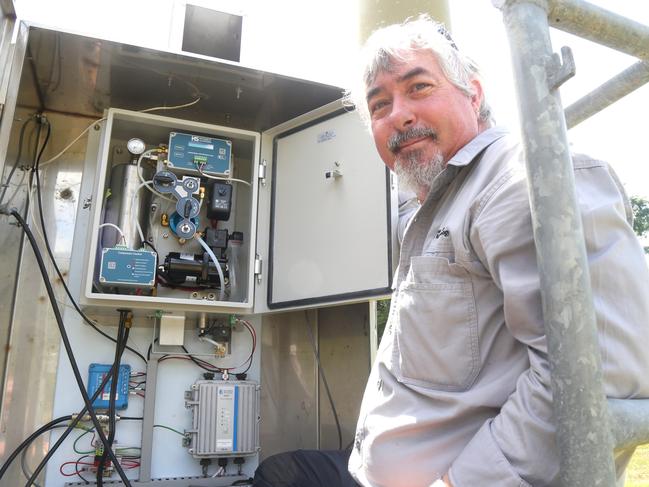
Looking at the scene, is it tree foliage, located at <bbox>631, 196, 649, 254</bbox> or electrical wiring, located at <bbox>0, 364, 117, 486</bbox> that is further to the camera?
tree foliage, located at <bbox>631, 196, 649, 254</bbox>

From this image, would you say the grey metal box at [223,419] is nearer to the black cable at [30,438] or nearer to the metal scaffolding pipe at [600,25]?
the black cable at [30,438]

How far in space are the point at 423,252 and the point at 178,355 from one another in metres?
1.73

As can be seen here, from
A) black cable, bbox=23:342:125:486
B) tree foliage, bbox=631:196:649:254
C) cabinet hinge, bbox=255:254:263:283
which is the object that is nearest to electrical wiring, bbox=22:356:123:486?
black cable, bbox=23:342:125:486

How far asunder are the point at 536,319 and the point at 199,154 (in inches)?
78.2

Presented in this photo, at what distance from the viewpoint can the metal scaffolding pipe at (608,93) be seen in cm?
94

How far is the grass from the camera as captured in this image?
507 centimetres

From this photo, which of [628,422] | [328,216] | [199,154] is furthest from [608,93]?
[199,154]

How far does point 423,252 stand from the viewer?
3.56 feet

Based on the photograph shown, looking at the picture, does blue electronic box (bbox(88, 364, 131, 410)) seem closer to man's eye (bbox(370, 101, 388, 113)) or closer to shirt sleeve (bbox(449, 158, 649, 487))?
man's eye (bbox(370, 101, 388, 113))

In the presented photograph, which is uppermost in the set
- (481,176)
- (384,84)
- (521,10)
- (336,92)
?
(336,92)

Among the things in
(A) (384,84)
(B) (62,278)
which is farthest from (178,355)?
(A) (384,84)

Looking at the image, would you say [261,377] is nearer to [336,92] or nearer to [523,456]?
[336,92]

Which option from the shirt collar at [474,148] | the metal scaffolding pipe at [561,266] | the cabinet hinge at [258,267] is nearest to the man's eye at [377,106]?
the shirt collar at [474,148]

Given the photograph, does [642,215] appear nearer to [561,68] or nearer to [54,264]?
[54,264]
